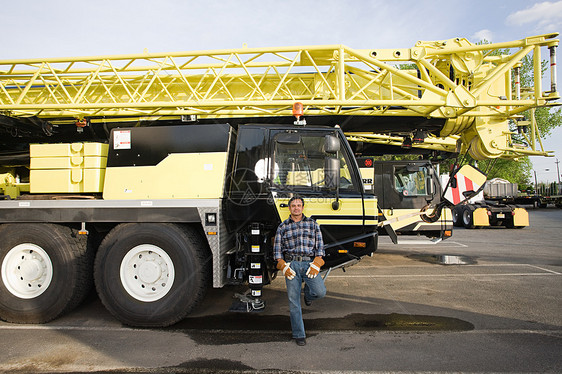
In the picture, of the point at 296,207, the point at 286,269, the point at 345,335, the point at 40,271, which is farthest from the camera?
the point at 40,271

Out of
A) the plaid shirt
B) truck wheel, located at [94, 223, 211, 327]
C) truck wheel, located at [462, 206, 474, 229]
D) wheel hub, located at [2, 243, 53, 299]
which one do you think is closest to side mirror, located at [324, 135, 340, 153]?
the plaid shirt

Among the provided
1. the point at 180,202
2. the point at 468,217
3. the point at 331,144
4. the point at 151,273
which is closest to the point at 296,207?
the point at 331,144

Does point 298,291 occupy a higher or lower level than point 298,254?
lower

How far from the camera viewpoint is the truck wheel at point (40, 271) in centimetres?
464

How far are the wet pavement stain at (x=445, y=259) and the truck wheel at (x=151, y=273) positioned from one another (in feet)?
20.9

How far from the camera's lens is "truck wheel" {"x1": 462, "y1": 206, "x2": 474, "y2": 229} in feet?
55.5

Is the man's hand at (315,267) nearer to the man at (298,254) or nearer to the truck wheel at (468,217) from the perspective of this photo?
the man at (298,254)

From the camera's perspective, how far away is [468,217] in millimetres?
17203

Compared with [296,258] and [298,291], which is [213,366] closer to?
[298,291]

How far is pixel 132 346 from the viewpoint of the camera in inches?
158

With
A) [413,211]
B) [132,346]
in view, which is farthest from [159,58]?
[413,211]

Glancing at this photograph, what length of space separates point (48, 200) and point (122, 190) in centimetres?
100

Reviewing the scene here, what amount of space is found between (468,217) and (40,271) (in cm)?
1750

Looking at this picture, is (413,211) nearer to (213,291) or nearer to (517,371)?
(213,291)
